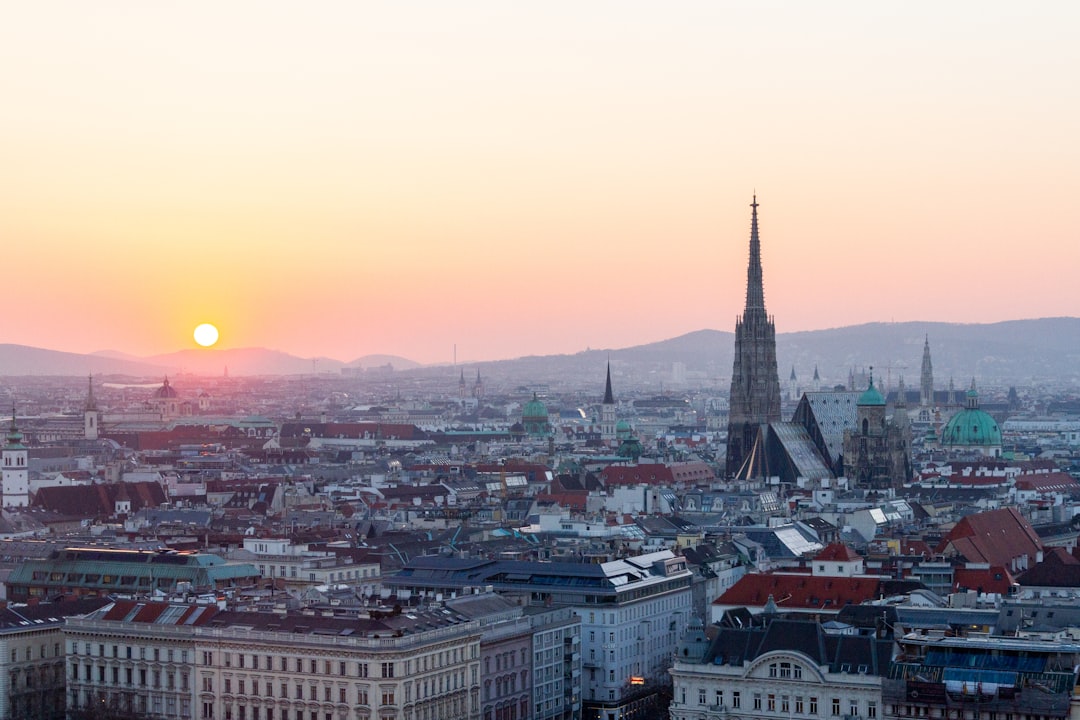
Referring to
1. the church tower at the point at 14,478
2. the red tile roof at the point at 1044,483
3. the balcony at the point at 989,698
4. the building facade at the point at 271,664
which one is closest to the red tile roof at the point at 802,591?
the building facade at the point at 271,664

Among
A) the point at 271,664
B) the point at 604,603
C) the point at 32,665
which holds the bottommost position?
the point at 32,665

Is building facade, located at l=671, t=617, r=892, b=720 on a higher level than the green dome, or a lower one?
lower

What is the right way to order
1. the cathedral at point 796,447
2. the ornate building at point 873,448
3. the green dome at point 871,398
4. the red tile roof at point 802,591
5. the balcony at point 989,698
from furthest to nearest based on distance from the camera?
the green dome at point 871,398
the ornate building at point 873,448
the cathedral at point 796,447
the red tile roof at point 802,591
the balcony at point 989,698

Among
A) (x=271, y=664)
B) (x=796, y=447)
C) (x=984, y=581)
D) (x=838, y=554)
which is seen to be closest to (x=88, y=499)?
(x=796, y=447)

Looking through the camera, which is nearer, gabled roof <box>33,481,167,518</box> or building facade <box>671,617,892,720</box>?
building facade <box>671,617,892,720</box>

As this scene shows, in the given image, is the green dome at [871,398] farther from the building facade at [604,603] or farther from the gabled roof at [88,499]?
the building facade at [604,603]

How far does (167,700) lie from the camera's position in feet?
284

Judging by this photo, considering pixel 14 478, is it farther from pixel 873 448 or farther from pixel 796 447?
pixel 873 448

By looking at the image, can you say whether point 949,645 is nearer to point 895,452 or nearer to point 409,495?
point 409,495

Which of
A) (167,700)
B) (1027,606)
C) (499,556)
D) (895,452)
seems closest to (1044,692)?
(1027,606)

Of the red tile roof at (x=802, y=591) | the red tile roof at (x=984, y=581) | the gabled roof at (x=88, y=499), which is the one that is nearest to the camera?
the red tile roof at (x=802, y=591)

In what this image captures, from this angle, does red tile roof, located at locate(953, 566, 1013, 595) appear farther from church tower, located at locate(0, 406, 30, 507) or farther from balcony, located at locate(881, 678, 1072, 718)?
church tower, located at locate(0, 406, 30, 507)

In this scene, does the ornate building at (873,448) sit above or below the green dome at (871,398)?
below

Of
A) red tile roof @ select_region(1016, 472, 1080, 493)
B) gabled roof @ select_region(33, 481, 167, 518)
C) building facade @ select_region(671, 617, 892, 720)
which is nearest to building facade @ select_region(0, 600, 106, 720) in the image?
building facade @ select_region(671, 617, 892, 720)
